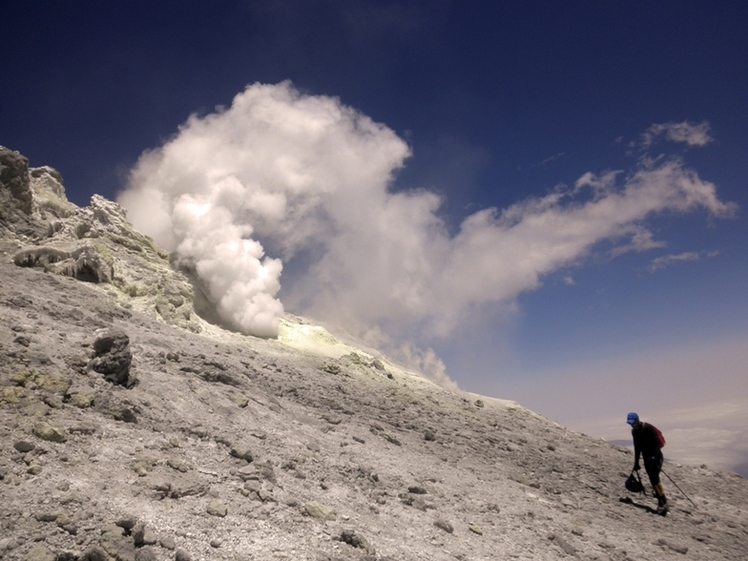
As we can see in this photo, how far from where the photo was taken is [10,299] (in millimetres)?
13281

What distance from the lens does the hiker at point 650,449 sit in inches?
451

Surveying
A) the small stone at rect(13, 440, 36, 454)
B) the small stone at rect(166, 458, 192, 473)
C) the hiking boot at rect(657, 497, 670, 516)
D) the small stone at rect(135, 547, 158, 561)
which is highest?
the small stone at rect(13, 440, 36, 454)

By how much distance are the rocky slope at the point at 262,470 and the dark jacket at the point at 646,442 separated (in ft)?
4.97

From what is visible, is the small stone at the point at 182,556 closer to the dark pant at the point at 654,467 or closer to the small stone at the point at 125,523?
the small stone at the point at 125,523

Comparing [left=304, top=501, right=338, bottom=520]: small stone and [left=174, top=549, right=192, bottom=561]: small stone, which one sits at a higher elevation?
[left=304, top=501, right=338, bottom=520]: small stone

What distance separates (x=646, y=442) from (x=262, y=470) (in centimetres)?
1105

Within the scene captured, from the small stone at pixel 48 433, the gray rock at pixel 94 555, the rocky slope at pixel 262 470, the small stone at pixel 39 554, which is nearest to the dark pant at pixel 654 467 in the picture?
the rocky slope at pixel 262 470

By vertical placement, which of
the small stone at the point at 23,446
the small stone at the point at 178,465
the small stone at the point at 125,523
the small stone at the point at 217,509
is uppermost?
the small stone at the point at 23,446

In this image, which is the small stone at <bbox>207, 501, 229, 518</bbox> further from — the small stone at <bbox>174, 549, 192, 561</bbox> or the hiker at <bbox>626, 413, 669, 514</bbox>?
the hiker at <bbox>626, 413, 669, 514</bbox>

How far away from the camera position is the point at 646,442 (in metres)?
12.0

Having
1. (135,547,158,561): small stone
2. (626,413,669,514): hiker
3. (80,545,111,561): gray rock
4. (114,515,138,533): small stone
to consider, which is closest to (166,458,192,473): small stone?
(114,515,138,533): small stone

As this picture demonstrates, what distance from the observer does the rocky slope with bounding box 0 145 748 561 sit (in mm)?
5758

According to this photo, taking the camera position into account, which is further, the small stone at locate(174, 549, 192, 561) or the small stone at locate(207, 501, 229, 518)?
the small stone at locate(207, 501, 229, 518)

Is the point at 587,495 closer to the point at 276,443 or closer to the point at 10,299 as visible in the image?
the point at 276,443
